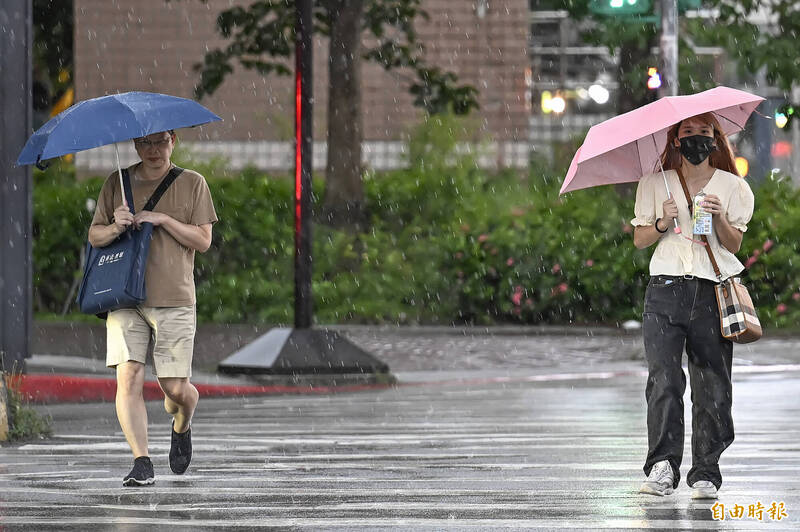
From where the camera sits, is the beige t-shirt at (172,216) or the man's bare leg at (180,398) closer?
the beige t-shirt at (172,216)

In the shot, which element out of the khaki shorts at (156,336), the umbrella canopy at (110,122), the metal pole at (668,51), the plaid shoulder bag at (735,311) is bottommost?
the khaki shorts at (156,336)

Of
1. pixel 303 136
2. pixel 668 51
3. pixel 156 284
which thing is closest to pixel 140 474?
pixel 156 284

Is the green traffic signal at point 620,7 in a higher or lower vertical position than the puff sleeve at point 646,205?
higher

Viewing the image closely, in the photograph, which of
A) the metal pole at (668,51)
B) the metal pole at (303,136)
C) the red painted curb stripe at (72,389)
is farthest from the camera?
the metal pole at (668,51)

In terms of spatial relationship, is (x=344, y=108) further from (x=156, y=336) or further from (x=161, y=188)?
(x=156, y=336)

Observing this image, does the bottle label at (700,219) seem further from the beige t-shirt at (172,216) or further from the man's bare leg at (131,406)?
the man's bare leg at (131,406)

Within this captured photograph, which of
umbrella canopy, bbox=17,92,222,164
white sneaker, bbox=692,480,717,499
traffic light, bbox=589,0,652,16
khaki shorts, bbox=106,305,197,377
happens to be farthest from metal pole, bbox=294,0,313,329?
white sneaker, bbox=692,480,717,499

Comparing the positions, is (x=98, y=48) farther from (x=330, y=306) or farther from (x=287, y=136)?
(x=330, y=306)

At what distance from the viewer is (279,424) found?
12.4 m

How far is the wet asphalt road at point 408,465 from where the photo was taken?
24.7 ft

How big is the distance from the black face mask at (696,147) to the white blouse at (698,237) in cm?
11

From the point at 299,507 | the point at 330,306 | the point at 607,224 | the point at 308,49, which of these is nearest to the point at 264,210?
the point at 330,306

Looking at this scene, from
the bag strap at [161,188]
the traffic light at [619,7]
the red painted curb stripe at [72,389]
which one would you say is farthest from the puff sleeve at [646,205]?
the traffic light at [619,7]

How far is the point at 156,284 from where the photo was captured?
28.5 feet
